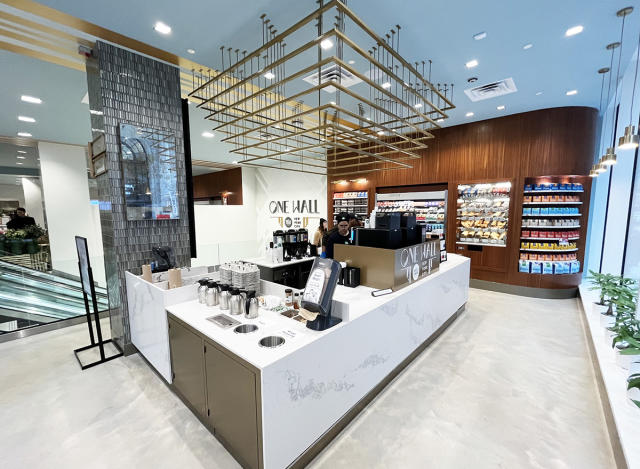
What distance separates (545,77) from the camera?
3.82 m

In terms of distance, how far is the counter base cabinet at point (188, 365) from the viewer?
2.00m

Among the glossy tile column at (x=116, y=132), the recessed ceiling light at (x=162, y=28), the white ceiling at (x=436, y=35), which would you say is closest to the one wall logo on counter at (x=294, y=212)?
the white ceiling at (x=436, y=35)

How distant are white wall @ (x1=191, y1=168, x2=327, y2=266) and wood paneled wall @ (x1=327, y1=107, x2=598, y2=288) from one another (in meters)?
4.04

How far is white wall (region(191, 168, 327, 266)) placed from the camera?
30.4ft

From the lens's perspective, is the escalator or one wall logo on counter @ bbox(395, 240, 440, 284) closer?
one wall logo on counter @ bbox(395, 240, 440, 284)

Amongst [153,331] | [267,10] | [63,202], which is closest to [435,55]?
[267,10]

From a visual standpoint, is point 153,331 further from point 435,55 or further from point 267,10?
point 435,55

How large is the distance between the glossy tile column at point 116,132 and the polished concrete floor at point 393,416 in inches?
31.1

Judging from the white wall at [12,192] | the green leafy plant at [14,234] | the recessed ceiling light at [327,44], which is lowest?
the green leafy plant at [14,234]

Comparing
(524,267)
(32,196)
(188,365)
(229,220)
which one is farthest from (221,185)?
(524,267)

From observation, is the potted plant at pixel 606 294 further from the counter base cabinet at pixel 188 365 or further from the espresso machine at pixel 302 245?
the counter base cabinet at pixel 188 365

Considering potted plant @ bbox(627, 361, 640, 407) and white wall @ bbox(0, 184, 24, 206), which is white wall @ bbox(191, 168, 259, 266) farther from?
potted plant @ bbox(627, 361, 640, 407)

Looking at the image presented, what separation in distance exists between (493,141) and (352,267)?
4626mm

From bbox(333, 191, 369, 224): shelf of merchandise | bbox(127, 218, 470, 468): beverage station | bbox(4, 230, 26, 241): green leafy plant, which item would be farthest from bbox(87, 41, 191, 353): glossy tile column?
bbox(333, 191, 369, 224): shelf of merchandise
